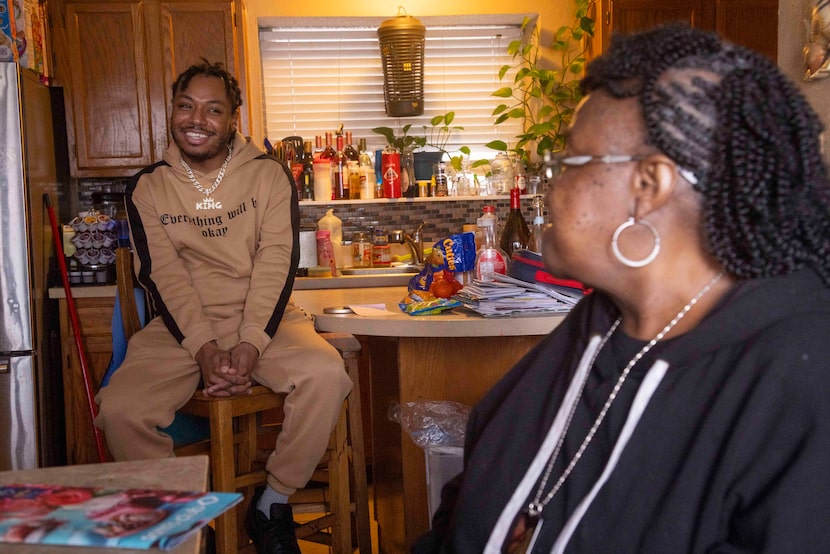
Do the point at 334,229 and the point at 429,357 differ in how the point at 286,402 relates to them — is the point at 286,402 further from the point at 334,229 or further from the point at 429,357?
the point at 334,229

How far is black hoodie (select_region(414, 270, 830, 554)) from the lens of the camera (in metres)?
0.88

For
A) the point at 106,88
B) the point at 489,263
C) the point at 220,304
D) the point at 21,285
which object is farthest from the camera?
the point at 106,88

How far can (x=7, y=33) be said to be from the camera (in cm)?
344

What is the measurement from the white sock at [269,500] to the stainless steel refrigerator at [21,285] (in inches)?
58.2

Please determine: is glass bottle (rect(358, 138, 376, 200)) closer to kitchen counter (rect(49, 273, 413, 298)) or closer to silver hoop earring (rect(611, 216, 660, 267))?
kitchen counter (rect(49, 273, 413, 298))

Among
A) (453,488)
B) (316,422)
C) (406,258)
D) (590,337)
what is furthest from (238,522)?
(406,258)

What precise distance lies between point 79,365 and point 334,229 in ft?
4.49

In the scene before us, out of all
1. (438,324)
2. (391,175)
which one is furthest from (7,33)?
(438,324)

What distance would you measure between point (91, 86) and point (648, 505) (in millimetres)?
3774

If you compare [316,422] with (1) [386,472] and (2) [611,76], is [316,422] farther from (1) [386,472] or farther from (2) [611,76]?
(2) [611,76]

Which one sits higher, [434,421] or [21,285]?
[21,285]

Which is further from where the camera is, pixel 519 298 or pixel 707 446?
pixel 519 298

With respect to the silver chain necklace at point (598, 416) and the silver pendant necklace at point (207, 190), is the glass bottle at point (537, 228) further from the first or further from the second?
the silver chain necklace at point (598, 416)

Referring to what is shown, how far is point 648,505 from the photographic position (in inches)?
39.8
